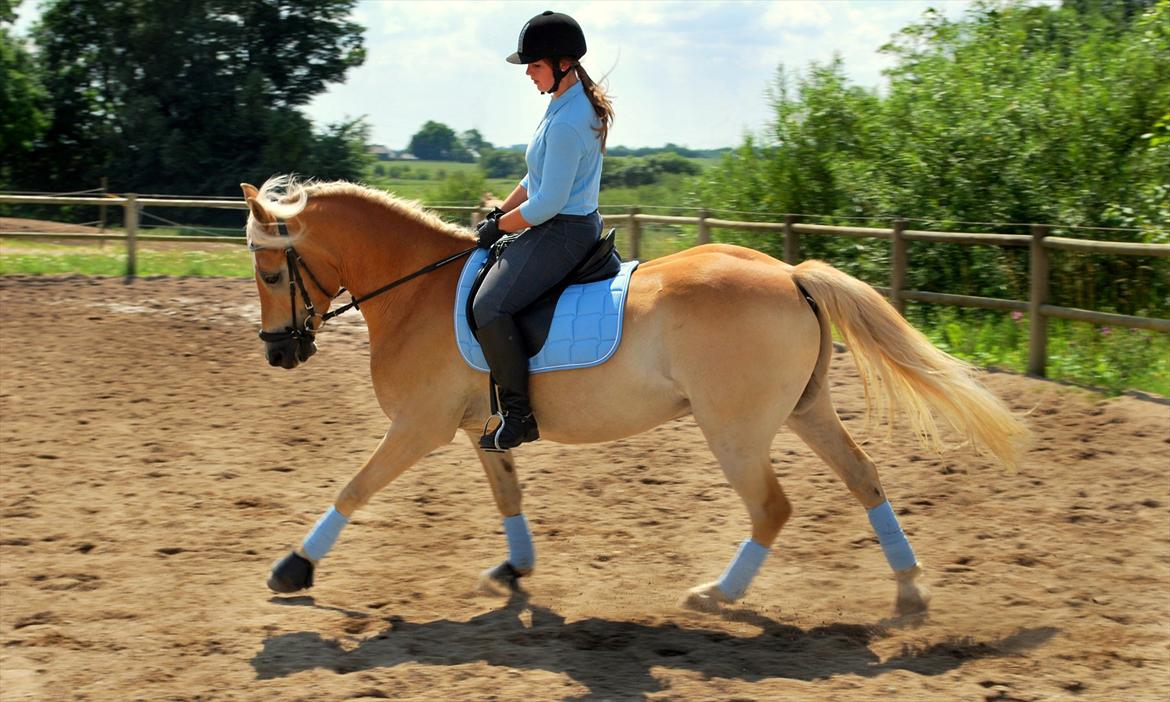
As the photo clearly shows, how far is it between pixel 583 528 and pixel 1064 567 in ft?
8.38

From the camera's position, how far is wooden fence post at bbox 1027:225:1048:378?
28.9 ft

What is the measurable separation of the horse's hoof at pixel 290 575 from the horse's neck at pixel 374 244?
1.14 metres

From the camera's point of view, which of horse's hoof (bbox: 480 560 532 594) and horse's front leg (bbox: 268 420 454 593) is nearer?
horse's front leg (bbox: 268 420 454 593)

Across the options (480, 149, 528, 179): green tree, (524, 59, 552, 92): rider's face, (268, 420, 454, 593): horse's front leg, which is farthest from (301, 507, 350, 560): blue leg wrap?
(480, 149, 528, 179): green tree

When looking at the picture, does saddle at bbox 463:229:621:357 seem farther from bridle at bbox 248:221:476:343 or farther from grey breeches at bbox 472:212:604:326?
bridle at bbox 248:221:476:343

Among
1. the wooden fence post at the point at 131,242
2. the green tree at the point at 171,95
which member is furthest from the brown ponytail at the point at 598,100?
the green tree at the point at 171,95

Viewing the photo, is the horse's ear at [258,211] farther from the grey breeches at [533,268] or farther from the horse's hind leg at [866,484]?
the horse's hind leg at [866,484]

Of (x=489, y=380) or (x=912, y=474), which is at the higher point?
(x=489, y=380)

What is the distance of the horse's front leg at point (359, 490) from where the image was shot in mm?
5180

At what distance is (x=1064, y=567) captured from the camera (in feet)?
18.1

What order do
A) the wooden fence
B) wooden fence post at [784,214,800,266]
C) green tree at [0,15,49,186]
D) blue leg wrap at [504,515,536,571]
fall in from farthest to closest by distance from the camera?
green tree at [0,15,49,186] → wooden fence post at [784,214,800,266] → the wooden fence → blue leg wrap at [504,515,536,571]

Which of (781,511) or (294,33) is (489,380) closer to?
(781,511)

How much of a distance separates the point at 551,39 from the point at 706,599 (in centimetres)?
256

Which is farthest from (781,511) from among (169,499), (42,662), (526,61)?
(169,499)
